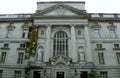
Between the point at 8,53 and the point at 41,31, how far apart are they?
832 cm

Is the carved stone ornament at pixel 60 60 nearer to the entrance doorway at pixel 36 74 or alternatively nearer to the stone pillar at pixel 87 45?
the entrance doorway at pixel 36 74

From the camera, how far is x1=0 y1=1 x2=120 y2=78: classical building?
33281 mm

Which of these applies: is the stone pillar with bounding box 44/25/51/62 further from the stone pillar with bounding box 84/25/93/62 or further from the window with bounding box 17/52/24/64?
the stone pillar with bounding box 84/25/93/62

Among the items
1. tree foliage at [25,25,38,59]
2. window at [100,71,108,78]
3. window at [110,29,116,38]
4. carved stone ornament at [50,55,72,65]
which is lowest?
window at [100,71,108,78]

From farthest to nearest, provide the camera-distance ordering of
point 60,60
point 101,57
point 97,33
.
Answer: point 97,33, point 101,57, point 60,60

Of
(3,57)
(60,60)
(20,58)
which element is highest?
(3,57)

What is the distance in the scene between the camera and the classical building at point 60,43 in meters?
33.3

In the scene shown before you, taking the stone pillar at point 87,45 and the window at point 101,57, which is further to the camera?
the window at point 101,57

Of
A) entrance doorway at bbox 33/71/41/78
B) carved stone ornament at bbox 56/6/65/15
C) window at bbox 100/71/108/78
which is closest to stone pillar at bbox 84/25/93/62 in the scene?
window at bbox 100/71/108/78

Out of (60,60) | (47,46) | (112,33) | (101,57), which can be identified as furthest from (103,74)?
(47,46)

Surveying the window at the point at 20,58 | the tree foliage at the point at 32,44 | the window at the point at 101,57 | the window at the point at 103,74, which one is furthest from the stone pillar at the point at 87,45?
the window at the point at 20,58

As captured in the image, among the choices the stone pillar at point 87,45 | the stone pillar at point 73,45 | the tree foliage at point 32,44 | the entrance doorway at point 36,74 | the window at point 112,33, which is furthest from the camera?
the window at point 112,33

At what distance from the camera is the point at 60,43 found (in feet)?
118

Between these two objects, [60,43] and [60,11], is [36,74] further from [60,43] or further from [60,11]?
[60,11]
